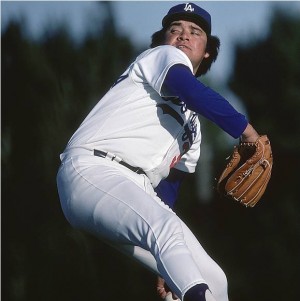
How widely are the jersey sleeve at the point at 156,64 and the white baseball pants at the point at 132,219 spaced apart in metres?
0.35

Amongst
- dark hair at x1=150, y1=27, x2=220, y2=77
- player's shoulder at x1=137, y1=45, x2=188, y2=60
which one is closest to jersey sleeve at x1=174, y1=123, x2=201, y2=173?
dark hair at x1=150, y1=27, x2=220, y2=77

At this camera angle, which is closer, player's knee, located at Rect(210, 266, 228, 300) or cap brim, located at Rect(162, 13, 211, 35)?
player's knee, located at Rect(210, 266, 228, 300)

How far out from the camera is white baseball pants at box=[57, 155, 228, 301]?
122 inches

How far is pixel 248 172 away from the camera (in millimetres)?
3654

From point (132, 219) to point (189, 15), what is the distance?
1225 millimetres

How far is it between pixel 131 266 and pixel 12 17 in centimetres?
397

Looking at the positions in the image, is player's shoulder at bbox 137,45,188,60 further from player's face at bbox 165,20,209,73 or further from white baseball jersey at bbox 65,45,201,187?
player's face at bbox 165,20,209,73

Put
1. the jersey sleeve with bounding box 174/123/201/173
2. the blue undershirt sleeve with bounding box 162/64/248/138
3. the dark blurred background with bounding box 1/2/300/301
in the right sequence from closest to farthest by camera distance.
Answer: the blue undershirt sleeve with bounding box 162/64/248/138 → the jersey sleeve with bounding box 174/123/201/173 → the dark blurred background with bounding box 1/2/300/301

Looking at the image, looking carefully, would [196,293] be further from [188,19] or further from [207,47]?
[207,47]

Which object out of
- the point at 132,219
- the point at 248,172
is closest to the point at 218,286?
the point at 248,172

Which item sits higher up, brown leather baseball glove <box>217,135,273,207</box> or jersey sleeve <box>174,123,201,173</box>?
brown leather baseball glove <box>217,135,273,207</box>

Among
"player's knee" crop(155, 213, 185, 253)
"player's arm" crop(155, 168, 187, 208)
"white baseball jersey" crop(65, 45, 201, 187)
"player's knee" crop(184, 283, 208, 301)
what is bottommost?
"player's arm" crop(155, 168, 187, 208)

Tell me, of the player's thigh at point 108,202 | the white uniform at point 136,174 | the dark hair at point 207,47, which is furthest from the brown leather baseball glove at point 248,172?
the dark hair at point 207,47

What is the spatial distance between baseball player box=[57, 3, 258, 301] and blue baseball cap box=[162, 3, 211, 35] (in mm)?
55
